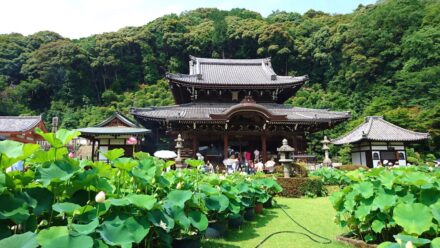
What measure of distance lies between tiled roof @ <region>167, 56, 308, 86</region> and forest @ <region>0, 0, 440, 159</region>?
41.0ft

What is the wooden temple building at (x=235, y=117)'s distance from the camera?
16.7 metres

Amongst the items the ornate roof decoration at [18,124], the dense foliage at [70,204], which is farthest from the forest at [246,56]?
the dense foliage at [70,204]

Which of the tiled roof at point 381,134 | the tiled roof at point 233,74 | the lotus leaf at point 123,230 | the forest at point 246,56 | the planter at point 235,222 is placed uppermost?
the forest at point 246,56

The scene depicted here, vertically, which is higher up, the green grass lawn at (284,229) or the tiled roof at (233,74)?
the tiled roof at (233,74)

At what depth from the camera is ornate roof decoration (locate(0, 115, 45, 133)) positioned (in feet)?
75.7

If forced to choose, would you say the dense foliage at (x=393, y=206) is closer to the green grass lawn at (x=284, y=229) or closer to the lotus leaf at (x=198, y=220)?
the green grass lawn at (x=284, y=229)

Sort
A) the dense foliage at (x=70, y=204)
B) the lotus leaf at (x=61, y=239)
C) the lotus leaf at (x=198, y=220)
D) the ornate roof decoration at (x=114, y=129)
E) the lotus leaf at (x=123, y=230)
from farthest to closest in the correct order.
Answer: the ornate roof decoration at (x=114, y=129) → the lotus leaf at (x=198, y=220) → the lotus leaf at (x=123, y=230) → the dense foliage at (x=70, y=204) → the lotus leaf at (x=61, y=239)

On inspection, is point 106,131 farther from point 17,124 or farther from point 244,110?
point 244,110

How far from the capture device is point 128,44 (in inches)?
1997

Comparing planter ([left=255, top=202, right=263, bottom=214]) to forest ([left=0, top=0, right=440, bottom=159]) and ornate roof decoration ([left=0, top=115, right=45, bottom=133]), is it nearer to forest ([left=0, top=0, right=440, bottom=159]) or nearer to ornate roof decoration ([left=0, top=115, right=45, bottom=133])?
ornate roof decoration ([left=0, top=115, right=45, bottom=133])

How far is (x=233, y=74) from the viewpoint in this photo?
23.2 metres

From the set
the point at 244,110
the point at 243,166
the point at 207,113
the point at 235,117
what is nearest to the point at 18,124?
the point at 207,113

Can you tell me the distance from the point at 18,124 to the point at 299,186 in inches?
923

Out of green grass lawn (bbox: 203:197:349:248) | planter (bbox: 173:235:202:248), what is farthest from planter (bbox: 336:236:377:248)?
planter (bbox: 173:235:202:248)
